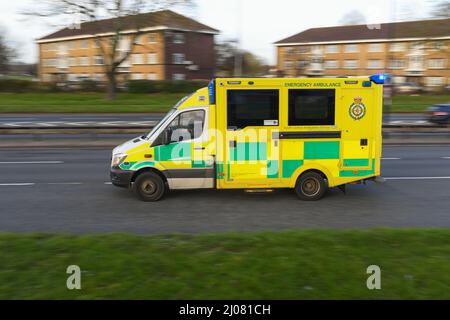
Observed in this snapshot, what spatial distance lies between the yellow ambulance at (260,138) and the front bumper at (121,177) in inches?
0.5

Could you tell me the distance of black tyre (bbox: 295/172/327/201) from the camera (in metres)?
9.10

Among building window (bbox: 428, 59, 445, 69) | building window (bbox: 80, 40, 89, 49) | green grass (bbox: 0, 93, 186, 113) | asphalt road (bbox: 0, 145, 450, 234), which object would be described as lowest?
asphalt road (bbox: 0, 145, 450, 234)

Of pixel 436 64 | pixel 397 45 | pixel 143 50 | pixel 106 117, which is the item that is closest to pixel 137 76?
pixel 143 50

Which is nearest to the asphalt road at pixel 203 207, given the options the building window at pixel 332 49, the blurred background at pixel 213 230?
the blurred background at pixel 213 230

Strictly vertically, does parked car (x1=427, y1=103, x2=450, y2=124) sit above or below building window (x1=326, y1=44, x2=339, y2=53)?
below

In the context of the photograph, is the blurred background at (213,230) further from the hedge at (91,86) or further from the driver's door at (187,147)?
the hedge at (91,86)

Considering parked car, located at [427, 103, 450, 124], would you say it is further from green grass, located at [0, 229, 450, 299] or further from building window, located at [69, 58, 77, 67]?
building window, located at [69, 58, 77, 67]

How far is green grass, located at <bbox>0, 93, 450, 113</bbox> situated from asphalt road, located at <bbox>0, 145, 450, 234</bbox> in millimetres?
21586

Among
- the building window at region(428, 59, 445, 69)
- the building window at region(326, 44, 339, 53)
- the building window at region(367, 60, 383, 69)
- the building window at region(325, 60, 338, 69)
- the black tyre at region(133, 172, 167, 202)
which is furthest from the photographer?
the building window at region(326, 44, 339, 53)

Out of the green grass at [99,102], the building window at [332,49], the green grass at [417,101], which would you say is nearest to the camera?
the green grass at [99,102]

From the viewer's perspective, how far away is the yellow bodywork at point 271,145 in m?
8.84

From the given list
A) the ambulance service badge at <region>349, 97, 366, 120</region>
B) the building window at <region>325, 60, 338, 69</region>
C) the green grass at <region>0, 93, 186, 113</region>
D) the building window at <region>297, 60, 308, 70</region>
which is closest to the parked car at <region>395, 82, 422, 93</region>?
the building window at <region>297, 60, 308, 70</region>
